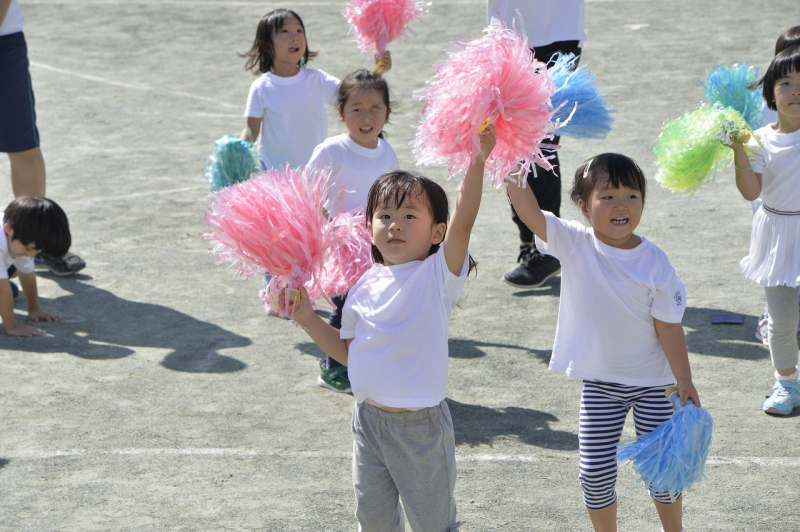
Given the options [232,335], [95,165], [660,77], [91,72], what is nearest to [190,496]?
[232,335]

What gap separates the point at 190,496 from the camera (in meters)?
4.09

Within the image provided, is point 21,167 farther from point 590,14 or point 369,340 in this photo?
point 590,14

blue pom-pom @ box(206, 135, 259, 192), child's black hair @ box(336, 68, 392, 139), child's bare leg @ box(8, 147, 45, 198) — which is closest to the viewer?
child's black hair @ box(336, 68, 392, 139)

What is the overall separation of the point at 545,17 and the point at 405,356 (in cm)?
393

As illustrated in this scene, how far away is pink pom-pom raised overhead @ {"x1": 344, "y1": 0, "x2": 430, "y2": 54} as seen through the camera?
627 cm

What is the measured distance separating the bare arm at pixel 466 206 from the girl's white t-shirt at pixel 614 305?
0.59 metres

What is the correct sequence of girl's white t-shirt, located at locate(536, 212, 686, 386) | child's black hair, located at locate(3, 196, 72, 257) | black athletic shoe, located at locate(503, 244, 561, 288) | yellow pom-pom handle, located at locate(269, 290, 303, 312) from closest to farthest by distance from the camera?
1. yellow pom-pom handle, located at locate(269, 290, 303, 312)
2. girl's white t-shirt, located at locate(536, 212, 686, 386)
3. child's black hair, located at locate(3, 196, 72, 257)
4. black athletic shoe, located at locate(503, 244, 561, 288)

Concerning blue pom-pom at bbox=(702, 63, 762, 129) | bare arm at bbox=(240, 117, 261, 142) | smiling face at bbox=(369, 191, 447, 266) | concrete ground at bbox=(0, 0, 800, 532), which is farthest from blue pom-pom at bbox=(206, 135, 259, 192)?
smiling face at bbox=(369, 191, 447, 266)

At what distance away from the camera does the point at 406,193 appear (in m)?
3.10

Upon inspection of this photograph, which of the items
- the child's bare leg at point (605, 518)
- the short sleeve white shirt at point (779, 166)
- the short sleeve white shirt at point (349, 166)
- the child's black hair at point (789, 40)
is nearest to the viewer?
the child's bare leg at point (605, 518)

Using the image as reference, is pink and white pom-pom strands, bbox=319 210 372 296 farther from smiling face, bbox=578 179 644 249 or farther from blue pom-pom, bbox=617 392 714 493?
blue pom-pom, bbox=617 392 714 493

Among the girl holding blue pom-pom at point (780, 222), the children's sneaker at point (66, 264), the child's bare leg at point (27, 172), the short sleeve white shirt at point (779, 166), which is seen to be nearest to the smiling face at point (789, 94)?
the girl holding blue pom-pom at point (780, 222)

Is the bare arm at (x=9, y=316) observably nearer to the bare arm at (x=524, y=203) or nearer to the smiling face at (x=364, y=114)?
the smiling face at (x=364, y=114)

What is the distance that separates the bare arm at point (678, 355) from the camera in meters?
3.28
